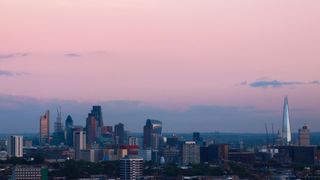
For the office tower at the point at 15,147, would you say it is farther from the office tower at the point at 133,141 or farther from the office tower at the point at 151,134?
the office tower at the point at 151,134

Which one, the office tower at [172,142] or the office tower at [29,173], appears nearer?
the office tower at [29,173]

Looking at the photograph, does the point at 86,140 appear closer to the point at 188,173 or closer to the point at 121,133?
the point at 121,133

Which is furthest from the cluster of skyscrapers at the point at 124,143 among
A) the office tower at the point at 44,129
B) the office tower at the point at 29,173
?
the office tower at the point at 29,173

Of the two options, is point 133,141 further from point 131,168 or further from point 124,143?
point 131,168

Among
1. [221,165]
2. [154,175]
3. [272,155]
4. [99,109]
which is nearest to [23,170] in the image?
[154,175]

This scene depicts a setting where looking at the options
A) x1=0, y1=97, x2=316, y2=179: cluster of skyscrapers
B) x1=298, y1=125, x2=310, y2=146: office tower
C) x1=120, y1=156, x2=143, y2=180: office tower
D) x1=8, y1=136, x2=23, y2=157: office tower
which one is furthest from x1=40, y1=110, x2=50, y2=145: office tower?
x1=120, y1=156, x2=143, y2=180: office tower

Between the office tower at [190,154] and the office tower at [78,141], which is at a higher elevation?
the office tower at [78,141]
